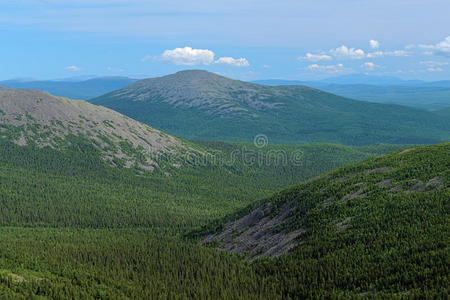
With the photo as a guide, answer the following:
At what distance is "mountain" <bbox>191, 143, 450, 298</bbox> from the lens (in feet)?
200

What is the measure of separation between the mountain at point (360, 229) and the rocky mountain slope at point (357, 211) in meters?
0.19

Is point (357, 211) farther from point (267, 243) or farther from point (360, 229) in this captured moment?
point (267, 243)

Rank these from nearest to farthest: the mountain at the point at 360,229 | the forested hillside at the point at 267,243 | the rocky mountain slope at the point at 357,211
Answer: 1. the mountain at the point at 360,229
2. the forested hillside at the point at 267,243
3. the rocky mountain slope at the point at 357,211

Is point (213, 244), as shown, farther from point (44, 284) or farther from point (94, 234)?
point (44, 284)

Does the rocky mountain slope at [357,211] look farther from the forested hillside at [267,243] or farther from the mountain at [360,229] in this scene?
the forested hillside at [267,243]

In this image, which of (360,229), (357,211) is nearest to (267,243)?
(357,211)

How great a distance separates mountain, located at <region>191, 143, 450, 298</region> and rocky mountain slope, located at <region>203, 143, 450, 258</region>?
19 cm

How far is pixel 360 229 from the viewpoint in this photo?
76.9 m

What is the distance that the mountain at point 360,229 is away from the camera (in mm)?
61000

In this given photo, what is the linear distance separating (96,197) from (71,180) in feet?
86.3

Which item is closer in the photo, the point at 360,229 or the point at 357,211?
the point at 360,229

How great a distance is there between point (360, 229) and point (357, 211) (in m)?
9.00

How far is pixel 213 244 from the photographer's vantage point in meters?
104

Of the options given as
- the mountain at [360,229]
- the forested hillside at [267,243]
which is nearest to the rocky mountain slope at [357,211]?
the mountain at [360,229]
